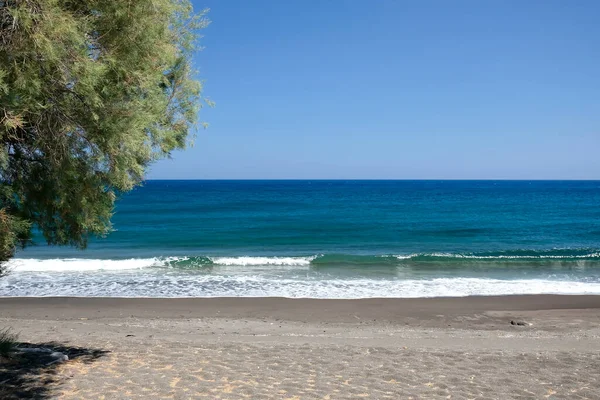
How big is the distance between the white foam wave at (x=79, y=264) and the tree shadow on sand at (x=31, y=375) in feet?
49.4

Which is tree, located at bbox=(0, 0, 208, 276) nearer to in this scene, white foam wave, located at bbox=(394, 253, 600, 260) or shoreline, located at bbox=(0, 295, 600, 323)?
shoreline, located at bbox=(0, 295, 600, 323)

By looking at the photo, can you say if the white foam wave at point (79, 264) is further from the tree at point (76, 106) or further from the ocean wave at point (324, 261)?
the tree at point (76, 106)

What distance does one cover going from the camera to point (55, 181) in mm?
5398

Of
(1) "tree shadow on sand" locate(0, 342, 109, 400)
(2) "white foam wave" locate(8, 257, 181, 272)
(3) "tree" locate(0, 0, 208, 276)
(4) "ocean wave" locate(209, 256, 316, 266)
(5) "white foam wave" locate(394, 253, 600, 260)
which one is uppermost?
(3) "tree" locate(0, 0, 208, 276)

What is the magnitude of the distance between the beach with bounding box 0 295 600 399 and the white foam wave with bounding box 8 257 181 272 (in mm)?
6099

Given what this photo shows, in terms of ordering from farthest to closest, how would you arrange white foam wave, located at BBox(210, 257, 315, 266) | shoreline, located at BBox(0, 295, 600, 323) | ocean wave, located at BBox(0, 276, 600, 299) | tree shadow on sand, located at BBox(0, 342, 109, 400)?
white foam wave, located at BBox(210, 257, 315, 266) < ocean wave, located at BBox(0, 276, 600, 299) < shoreline, located at BBox(0, 295, 600, 323) < tree shadow on sand, located at BBox(0, 342, 109, 400)

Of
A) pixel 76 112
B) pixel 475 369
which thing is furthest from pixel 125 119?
pixel 475 369

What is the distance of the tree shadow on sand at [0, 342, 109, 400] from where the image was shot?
21.3 ft

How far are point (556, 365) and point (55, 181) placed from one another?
27.4ft

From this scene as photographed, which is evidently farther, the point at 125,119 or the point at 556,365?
the point at 556,365

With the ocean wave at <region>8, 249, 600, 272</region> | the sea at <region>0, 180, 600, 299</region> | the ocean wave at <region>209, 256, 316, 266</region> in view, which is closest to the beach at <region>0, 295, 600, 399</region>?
the sea at <region>0, 180, 600, 299</region>

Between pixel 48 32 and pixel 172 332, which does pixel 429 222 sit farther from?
pixel 48 32

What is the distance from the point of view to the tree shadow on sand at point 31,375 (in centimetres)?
648

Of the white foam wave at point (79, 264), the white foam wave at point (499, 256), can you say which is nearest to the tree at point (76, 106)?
the white foam wave at point (79, 264)
